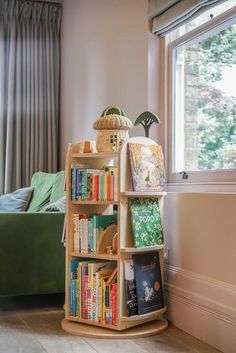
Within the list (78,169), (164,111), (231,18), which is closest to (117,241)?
(78,169)

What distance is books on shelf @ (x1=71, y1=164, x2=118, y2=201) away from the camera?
2.61 m

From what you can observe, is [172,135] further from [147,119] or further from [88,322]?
[88,322]

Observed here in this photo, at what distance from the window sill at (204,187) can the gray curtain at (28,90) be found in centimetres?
221

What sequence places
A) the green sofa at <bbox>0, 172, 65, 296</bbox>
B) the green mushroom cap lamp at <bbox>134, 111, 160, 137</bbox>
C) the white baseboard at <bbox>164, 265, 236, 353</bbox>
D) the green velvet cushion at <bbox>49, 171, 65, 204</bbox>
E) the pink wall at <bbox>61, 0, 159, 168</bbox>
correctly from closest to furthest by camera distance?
the white baseboard at <bbox>164, 265, 236, 353</bbox> < the green mushroom cap lamp at <bbox>134, 111, 160, 137</bbox> < the green sofa at <bbox>0, 172, 65, 296</bbox> < the pink wall at <bbox>61, 0, 159, 168</bbox> < the green velvet cushion at <bbox>49, 171, 65, 204</bbox>

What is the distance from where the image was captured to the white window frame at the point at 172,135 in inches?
101

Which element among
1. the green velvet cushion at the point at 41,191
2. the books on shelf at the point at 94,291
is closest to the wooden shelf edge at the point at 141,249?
the books on shelf at the point at 94,291

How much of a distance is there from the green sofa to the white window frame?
773mm

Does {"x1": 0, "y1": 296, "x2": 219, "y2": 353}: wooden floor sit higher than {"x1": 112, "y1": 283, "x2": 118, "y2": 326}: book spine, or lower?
lower

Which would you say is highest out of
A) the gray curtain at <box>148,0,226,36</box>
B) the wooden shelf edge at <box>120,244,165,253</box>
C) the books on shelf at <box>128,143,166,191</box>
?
the gray curtain at <box>148,0,226,36</box>

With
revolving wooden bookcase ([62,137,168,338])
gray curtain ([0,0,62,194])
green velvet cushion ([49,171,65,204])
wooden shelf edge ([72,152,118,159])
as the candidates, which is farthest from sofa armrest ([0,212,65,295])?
gray curtain ([0,0,62,194])

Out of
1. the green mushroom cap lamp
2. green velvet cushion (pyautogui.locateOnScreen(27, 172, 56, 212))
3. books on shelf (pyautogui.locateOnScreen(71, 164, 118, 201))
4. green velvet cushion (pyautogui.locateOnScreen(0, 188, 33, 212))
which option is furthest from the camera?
green velvet cushion (pyautogui.locateOnScreen(0, 188, 33, 212))

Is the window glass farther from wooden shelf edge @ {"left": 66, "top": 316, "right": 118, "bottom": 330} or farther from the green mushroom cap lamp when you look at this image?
wooden shelf edge @ {"left": 66, "top": 316, "right": 118, "bottom": 330}

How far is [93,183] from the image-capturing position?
2676 millimetres

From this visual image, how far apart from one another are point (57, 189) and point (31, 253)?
0.86 metres
